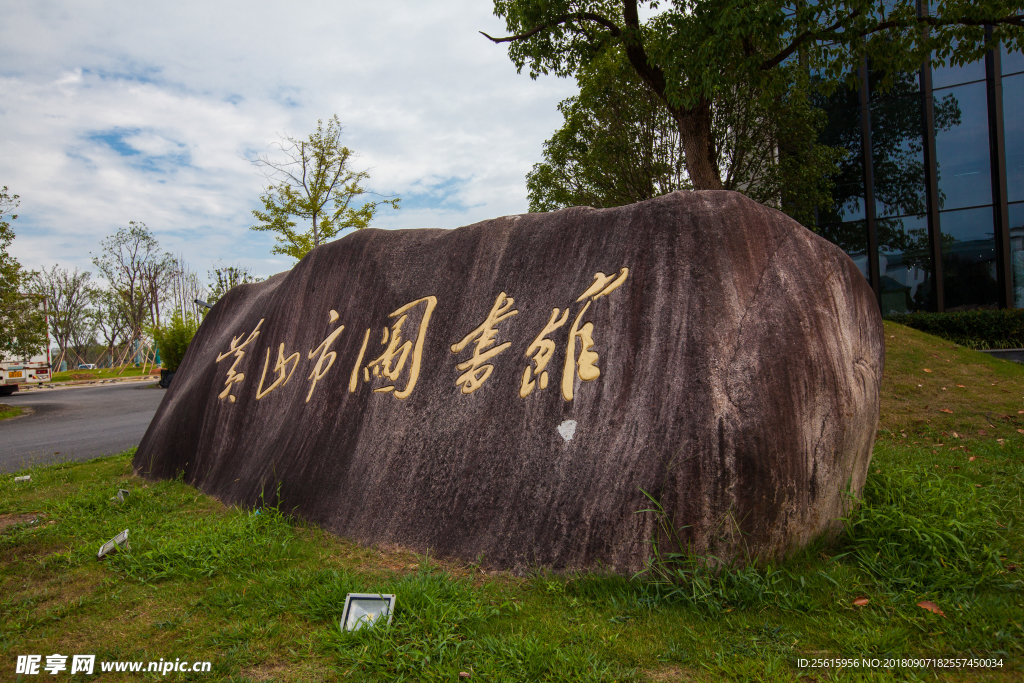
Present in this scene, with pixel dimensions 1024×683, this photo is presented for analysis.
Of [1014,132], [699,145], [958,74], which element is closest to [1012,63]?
[958,74]

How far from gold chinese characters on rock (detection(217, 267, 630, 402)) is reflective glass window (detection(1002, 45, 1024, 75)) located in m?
13.2

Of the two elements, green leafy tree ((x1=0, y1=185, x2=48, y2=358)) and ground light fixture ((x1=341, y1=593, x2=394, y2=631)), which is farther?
green leafy tree ((x1=0, y1=185, x2=48, y2=358))

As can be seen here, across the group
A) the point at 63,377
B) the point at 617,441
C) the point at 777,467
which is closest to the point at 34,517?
the point at 617,441

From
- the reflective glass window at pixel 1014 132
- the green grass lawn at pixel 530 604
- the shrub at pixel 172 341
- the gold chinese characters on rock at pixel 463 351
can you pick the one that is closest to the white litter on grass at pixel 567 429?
the gold chinese characters on rock at pixel 463 351

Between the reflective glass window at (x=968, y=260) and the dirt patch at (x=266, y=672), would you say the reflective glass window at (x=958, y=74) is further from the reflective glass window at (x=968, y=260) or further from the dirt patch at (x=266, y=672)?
the dirt patch at (x=266, y=672)

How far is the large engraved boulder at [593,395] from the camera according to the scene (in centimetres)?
291

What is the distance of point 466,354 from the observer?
4.01 m

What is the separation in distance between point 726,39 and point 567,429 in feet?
17.2

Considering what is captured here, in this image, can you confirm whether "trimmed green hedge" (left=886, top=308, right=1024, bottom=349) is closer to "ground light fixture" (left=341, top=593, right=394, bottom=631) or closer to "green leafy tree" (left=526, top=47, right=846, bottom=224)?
"green leafy tree" (left=526, top=47, right=846, bottom=224)

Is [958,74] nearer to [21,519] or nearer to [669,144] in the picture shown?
[669,144]

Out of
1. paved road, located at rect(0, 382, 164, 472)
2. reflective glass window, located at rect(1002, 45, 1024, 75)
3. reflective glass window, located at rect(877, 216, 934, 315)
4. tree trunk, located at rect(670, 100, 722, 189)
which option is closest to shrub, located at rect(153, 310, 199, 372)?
paved road, located at rect(0, 382, 164, 472)

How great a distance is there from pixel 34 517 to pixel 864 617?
229 inches

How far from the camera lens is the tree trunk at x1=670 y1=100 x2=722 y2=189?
753 centimetres

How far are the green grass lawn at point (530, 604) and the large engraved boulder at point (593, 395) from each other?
22 cm
